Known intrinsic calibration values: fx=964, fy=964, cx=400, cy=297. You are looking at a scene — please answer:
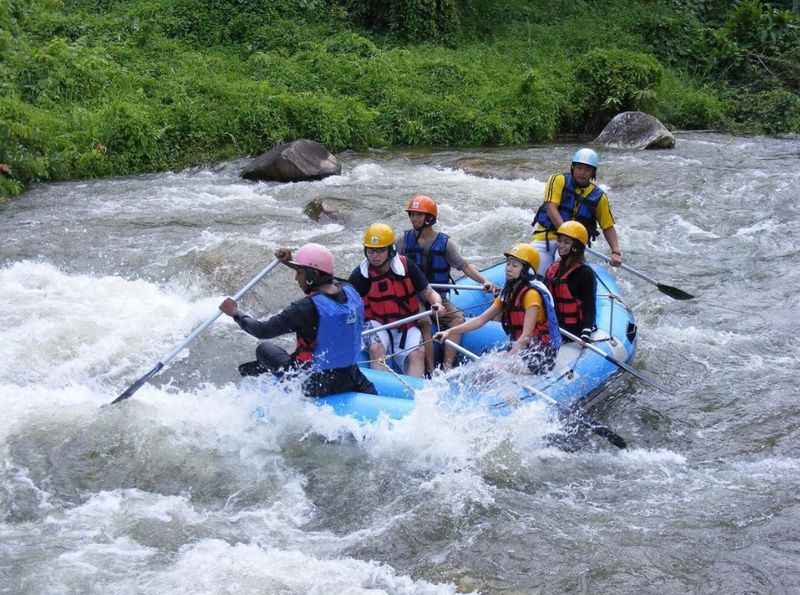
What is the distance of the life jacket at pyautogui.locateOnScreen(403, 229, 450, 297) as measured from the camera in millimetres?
7504

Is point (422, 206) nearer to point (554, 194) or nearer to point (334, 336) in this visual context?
point (554, 194)

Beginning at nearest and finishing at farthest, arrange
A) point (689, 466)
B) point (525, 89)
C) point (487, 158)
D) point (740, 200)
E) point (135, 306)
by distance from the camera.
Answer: point (689, 466), point (135, 306), point (740, 200), point (487, 158), point (525, 89)

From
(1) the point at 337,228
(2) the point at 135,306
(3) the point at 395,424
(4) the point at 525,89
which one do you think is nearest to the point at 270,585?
(3) the point at 395,424

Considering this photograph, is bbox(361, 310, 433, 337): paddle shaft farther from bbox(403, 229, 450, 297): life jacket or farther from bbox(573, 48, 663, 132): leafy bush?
bbox(573, 48, 663, 132): leafy bush

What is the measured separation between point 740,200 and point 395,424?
8.60m

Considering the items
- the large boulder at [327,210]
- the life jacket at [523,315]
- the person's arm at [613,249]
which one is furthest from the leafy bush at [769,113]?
the life jacket at [523,315]

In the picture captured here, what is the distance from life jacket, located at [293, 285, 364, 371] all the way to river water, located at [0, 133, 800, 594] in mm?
311

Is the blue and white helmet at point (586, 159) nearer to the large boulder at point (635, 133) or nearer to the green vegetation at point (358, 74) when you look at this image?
the green vegetation at point (358, 74)

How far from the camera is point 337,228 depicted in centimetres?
1137

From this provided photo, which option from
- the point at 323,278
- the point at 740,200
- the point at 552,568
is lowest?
the point at 740,200

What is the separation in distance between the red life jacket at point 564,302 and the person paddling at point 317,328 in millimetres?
1605

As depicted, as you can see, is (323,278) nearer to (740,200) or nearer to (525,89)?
(740,200)

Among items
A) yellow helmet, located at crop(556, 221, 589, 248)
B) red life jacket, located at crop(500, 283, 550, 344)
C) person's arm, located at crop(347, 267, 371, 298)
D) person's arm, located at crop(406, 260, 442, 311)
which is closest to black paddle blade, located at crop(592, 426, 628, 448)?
red life jacket, located at crop(500, 283, 550, 344)

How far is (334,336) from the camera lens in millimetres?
6000
